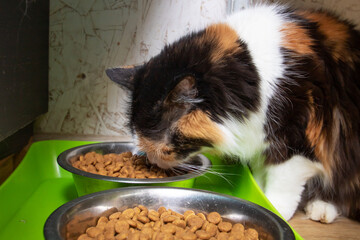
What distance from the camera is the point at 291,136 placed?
1245 mm

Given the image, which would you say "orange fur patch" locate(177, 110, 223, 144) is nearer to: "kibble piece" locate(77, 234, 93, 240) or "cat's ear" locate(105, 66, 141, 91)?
"cat's ear" locate(105, 66, 141, 91)

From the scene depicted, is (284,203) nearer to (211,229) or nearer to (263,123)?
(263,123)

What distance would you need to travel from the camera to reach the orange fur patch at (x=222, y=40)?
1172 mm

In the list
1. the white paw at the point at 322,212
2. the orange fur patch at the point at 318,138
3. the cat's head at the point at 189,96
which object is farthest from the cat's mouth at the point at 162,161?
the white paw at the point at 322,212

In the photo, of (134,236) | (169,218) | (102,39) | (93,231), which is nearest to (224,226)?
(169,218)

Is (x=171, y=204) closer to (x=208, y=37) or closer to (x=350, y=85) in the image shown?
(x=208, y=37)

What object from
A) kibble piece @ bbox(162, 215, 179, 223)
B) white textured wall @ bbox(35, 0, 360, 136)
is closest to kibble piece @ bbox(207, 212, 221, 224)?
kibble piece @ bbox(162, 215, 179, 223)

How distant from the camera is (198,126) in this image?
45.1 inches

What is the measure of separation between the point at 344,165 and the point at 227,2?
1032 millimetres

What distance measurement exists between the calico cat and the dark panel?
40 cm

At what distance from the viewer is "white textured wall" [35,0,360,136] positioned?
71.3 inches

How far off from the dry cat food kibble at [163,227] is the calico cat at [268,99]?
0.26 m

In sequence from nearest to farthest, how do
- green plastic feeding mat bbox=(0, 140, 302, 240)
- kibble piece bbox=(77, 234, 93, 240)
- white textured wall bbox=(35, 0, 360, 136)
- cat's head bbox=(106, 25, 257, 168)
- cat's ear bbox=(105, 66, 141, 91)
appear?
kibble piece bbox=(77, 234, 93, 240)
cat's head bbox=(106, 25, 257, 168)
green plastic feeding mat bbox=(0, 140, 302, 240)
cat's ear bbox=(105, 66, 141, 91)
white textured wall bbox=(35, 0, 360, 136)

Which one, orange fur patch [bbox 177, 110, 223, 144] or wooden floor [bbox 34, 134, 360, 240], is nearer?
orange fur patch [bbox 177, 110, 223, 144]
